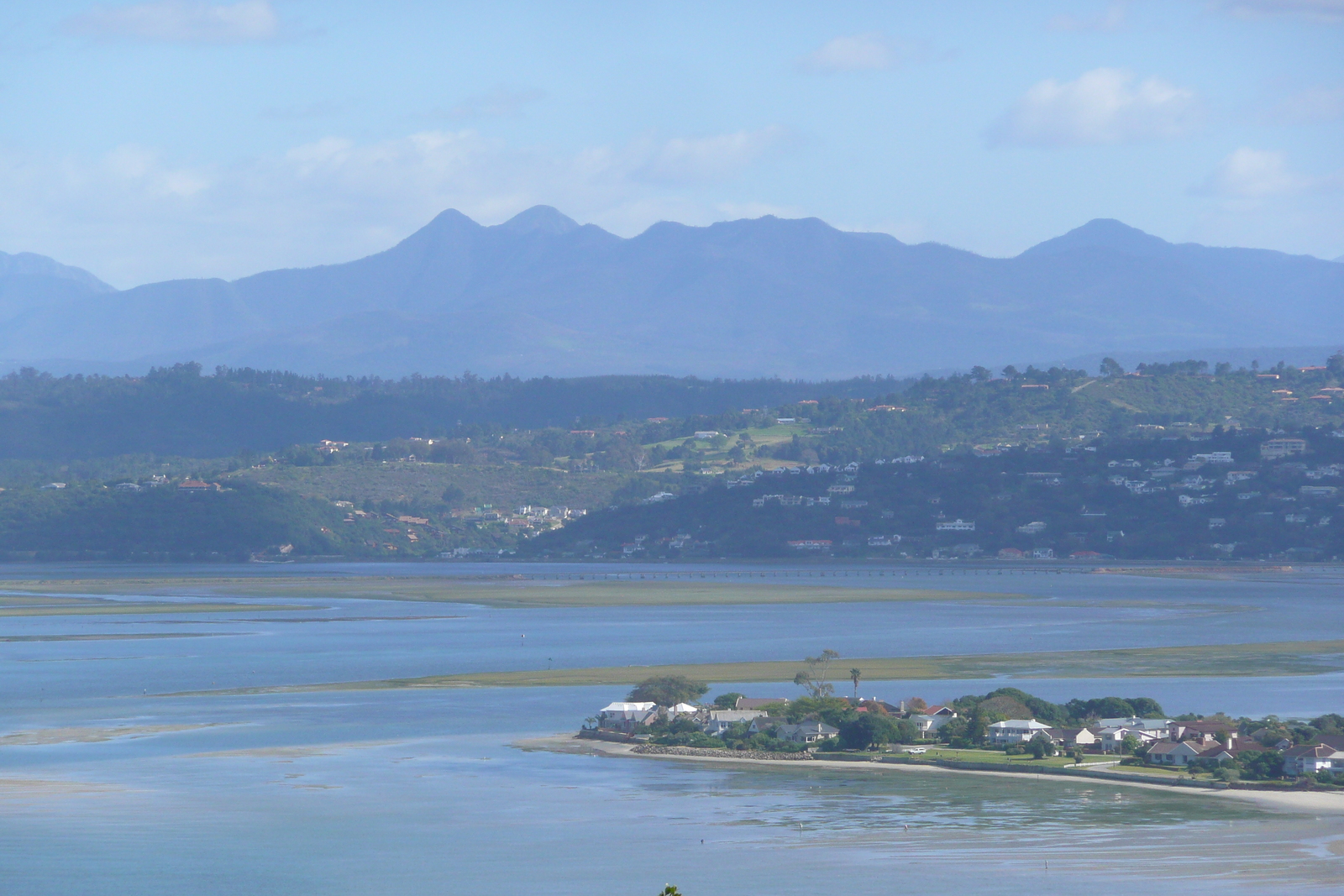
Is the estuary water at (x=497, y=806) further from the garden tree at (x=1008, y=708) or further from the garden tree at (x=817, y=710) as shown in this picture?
the garden tree at (x=1008, y=708)

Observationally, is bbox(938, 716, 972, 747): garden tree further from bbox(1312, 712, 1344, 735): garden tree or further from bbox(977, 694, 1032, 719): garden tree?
bbox(1312, 712, 1344, 735): garden tree

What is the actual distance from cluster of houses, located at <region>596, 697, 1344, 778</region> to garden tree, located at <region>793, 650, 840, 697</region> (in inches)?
51.5

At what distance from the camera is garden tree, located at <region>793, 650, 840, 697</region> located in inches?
2324

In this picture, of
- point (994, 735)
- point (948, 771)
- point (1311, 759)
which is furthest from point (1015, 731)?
point (1311, 759)

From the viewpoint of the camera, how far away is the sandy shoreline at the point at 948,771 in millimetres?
43469

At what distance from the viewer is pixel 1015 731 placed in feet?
168

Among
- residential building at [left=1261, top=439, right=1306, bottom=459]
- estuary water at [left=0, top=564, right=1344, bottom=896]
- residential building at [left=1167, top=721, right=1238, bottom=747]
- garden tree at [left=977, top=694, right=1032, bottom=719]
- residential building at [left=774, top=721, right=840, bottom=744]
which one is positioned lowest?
estuary water at [left=0, top=564, right=1344, bottom=896]

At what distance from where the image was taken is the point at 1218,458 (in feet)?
550

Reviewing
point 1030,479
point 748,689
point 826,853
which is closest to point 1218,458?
point 1030,479

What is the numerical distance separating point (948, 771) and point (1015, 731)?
3744 millimetres

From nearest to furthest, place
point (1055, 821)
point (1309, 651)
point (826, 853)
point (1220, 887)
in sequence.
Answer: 1. point (1220, 887)
2. point (826, 853)
3. point (1055, 821)
4. point (1309, 651)

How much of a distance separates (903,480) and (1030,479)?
41.6 ft

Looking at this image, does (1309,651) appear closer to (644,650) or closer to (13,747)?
(644,650)

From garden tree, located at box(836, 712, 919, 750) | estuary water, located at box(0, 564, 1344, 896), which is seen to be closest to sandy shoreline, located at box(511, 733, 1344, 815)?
estuary water, located at box(0, 564, 1344, 896)
